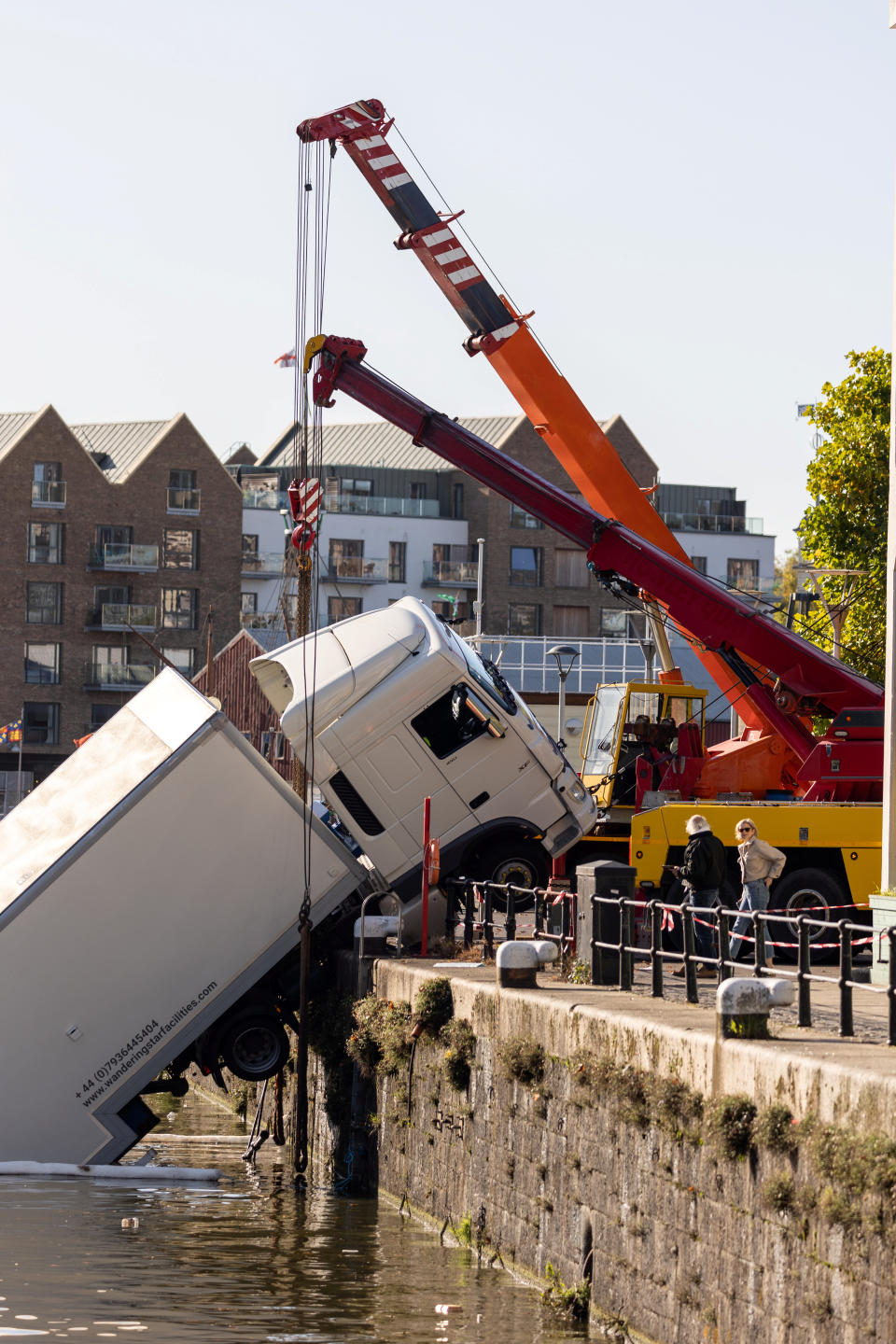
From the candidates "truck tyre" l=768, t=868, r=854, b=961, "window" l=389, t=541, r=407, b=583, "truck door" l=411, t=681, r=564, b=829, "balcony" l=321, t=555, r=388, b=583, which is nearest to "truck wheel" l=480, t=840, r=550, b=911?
"truck door" l=411, t=681, r=564, b=829

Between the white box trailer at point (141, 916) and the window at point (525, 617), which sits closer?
the white box trailer at point (141, 916)

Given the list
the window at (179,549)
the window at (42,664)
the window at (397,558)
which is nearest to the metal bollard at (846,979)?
the window at (42,664)

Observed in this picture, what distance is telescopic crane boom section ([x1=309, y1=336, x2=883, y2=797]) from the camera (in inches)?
861

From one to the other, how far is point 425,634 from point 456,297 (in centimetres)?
466

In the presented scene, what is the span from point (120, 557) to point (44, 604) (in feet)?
11.3

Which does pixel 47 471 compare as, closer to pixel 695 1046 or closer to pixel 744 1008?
pixel 695 1046

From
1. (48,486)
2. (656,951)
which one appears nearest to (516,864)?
(656,951)

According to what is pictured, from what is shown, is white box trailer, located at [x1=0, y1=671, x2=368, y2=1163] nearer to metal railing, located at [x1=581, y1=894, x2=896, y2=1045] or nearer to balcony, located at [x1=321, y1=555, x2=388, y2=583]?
metal railing, located at [x1=581, y1=894, x2=896, y2=1045]

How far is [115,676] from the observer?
7475 cm

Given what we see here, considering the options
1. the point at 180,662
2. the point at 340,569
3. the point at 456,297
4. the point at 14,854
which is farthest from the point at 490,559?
the point at 14,854

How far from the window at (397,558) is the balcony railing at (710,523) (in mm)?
12665

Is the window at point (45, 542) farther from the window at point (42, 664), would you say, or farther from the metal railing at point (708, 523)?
the metal railing at point (708, 523)

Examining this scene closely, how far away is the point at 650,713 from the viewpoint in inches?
896

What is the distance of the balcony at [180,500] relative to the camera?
251 feet
